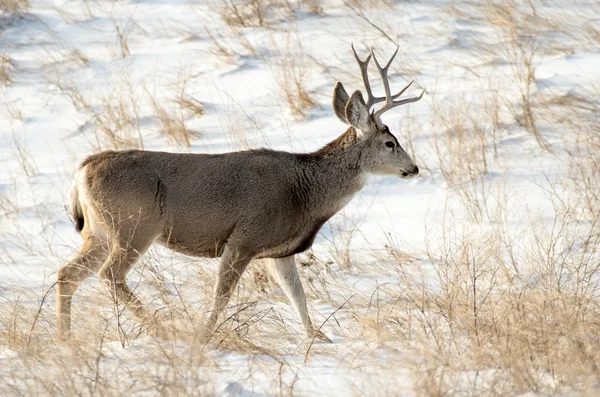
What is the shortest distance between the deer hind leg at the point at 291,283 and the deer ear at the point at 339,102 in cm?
109

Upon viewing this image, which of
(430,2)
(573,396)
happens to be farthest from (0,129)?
(573,396)

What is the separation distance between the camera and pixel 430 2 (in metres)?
12.7

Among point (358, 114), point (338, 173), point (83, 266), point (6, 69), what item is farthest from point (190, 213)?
point (6, 69)

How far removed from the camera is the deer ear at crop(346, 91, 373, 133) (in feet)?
22.1

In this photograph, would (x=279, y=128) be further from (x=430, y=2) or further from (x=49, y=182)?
(x=430, y=2)

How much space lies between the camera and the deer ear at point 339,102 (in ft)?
22.7

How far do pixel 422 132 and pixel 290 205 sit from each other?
388 cm

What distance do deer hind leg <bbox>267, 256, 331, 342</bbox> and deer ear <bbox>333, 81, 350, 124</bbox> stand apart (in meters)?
1.09

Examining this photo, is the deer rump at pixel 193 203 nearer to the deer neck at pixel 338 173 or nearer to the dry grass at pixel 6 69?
the deer neck at pixel 338 173

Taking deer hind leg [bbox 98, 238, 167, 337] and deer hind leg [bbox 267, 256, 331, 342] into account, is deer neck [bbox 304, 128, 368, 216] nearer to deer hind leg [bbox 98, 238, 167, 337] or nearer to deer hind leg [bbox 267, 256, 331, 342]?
deer hind leg [bbox 267, 256, 331, 342]

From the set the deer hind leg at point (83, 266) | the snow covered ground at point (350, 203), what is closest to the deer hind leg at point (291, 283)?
the snow covered ground at point (350, 203)

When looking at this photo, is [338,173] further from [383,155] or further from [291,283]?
[291,283]

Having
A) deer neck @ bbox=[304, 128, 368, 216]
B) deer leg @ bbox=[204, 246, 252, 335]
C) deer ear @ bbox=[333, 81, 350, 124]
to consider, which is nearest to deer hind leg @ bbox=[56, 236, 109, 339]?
deer leg @ bbox=[204, 246, 252, 335]

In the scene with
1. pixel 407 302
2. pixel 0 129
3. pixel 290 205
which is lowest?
pixel 0 129
